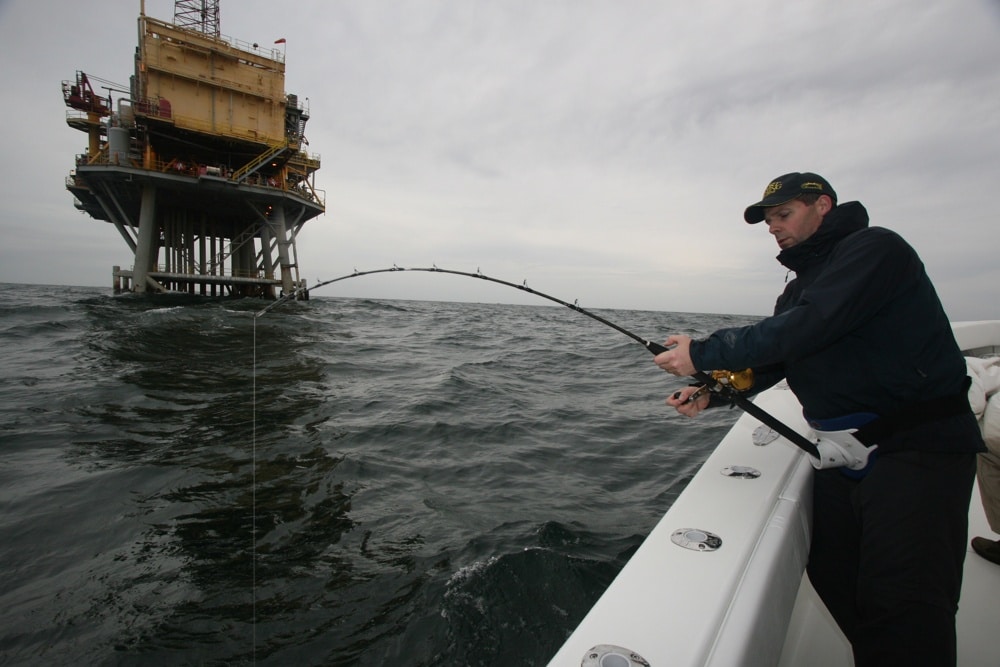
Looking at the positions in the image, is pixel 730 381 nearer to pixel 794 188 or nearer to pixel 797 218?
pixel 797 218

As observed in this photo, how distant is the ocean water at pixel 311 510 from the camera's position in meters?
2.20

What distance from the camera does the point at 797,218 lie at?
1879 mm

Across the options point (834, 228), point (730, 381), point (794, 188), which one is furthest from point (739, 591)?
point (794, 188)

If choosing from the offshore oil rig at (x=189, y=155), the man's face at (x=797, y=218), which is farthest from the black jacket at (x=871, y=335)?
the offshore oil rig at (x=189, y=155)

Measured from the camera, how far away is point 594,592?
8.07ft

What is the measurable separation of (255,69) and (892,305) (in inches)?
1208

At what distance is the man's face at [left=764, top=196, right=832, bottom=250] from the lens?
1.87 meters

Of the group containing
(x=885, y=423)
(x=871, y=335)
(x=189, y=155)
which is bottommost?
(x=885, y=423)

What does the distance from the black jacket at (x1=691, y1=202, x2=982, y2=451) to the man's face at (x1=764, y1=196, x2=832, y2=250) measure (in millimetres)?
198

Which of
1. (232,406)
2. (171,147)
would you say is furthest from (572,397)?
(171,147)

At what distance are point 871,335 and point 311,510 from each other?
3.35 meters

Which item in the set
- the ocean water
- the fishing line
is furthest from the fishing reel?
the fishing line

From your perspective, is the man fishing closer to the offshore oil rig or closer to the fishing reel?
the fishing reel

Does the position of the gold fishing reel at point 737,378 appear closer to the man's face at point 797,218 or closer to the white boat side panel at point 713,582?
the white boat side panel at point 713,582
